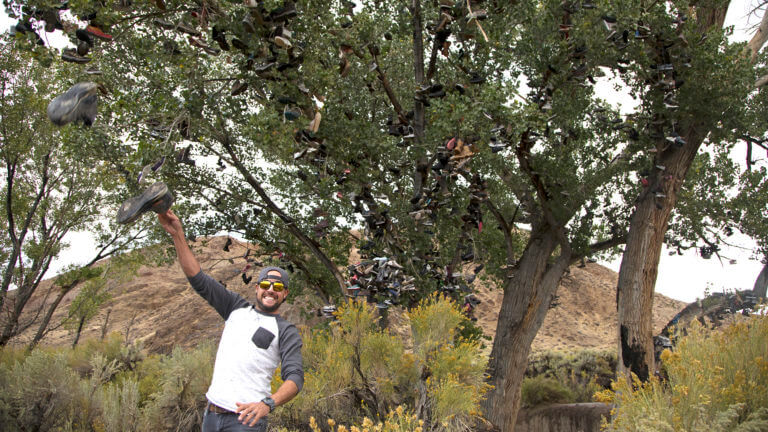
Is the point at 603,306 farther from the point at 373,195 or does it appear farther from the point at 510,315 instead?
the point at 373,195

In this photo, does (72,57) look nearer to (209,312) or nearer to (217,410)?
(217,410)

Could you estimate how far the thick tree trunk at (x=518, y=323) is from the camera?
31.3ft

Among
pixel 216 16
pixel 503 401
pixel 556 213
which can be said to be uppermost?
pixel 216 16

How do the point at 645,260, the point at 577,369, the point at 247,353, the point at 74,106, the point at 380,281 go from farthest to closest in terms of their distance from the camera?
the point at 577,369, the point at 645,260, the point at 380,281, the point at 74,106, the point at 247,353

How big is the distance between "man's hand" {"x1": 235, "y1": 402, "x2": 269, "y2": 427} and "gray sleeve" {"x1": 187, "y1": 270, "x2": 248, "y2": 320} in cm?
83

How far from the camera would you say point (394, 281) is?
695 cm

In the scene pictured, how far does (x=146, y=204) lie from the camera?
125 inches

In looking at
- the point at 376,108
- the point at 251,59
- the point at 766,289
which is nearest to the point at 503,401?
the point at 376,108

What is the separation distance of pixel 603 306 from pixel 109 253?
1003 inches

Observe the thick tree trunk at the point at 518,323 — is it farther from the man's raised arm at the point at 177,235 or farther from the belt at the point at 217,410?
the man's raised arm at the point at 177,235

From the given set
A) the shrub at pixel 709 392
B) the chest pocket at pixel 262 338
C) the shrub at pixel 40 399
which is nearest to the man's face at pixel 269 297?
the chest pocket at pixel 262 338

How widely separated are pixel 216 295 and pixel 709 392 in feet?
11.2

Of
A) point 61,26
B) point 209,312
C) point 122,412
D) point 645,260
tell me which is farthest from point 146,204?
point 209,312

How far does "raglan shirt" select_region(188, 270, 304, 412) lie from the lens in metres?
3.22
